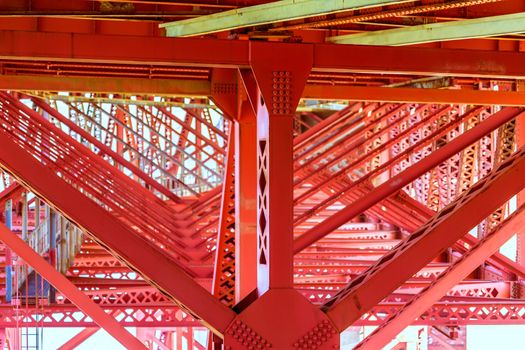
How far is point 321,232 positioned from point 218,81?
2.82m

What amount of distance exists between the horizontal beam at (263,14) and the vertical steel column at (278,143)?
270mm

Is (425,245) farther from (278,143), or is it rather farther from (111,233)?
(111,233)

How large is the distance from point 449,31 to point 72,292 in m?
5.07

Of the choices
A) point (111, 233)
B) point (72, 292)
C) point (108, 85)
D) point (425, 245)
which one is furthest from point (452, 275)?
point (108, 85)

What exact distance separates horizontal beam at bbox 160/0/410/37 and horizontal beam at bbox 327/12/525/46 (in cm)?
188

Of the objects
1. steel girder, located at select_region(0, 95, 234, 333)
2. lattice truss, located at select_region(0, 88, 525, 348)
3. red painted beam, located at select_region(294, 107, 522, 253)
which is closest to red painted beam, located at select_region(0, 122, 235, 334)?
steel girder, located at select_region(0, 95, 234, 333)

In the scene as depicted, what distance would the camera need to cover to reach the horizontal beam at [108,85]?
48.2 feet

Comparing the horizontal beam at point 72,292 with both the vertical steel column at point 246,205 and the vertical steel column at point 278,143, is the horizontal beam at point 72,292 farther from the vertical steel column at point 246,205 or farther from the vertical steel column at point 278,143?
the vertical steel column at point 278,143

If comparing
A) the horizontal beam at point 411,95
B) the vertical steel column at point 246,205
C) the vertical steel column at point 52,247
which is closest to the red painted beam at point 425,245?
the vertical steel column at point 246,205

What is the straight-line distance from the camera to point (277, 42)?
10812mm

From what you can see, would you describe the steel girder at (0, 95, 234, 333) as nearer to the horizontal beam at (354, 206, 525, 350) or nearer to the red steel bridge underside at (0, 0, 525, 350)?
the red steel bridge underside at (0, 0, 525, 350)

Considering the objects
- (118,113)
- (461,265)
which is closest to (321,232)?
(461,265)

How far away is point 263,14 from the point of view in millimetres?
10766

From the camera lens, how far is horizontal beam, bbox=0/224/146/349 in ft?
45.1
